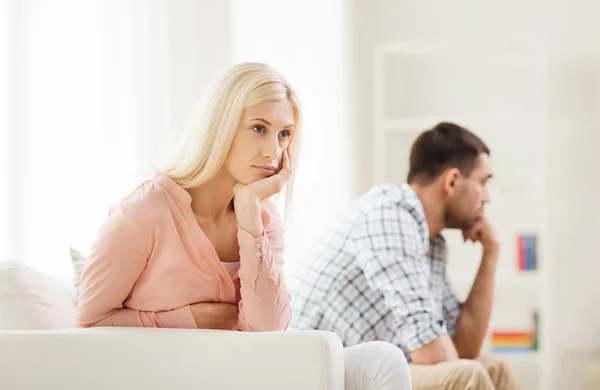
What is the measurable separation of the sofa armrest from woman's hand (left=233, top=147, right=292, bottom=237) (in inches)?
10.4

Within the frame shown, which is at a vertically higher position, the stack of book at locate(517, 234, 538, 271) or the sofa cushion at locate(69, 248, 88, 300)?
the sofa cushion at locate(69, 248, 88, 300)

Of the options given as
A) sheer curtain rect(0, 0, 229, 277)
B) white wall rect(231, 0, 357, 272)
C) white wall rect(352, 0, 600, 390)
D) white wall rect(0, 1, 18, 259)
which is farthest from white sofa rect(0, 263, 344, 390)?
white wall rect(352, 0, 600, 390)

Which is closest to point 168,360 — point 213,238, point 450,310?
point 213,238

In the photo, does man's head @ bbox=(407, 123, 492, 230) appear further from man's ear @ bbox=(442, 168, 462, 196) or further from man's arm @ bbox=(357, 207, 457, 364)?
man's arm @ bbox=(357, 207, 457, 364)

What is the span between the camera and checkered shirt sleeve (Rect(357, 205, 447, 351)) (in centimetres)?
224

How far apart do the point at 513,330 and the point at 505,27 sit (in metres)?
1.46

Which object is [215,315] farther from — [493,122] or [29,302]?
[493,122]

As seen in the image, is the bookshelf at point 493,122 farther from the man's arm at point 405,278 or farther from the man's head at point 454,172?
the man's arm at point 405,278

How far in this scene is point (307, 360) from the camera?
1478mm

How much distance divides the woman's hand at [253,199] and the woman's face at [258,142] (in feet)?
0.08

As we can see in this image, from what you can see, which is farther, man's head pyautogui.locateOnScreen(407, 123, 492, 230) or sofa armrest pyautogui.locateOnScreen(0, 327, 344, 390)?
man's head pyautogui.locateOnScreen(407, 123, 492, 230)

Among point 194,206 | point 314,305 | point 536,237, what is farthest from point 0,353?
point 536,237

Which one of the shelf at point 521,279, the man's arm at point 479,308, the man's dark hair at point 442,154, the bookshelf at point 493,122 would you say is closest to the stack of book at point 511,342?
the bookshelf at point 493,122

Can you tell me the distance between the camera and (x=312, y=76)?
3.98 metres
